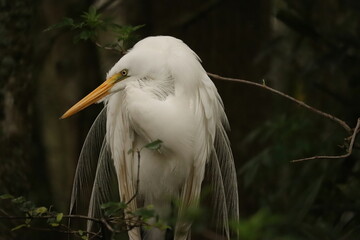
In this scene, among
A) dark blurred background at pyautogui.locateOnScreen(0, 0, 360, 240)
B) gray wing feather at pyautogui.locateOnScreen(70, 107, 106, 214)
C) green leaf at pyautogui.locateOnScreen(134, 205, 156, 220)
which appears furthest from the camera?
dark blurred background at pyautogui.locateOnScreen(0, 0, 360, 240)

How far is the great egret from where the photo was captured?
2.99 metres

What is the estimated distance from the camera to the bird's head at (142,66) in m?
2.98

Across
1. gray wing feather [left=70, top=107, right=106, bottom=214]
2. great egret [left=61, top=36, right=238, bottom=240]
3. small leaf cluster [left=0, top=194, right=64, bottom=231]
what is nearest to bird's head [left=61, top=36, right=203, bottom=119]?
great egret [left=61, top=36, right=238, bottom=240]

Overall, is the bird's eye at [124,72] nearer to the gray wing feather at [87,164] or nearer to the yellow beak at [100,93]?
the yellow beak at [100,93]

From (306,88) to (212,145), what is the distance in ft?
5.05

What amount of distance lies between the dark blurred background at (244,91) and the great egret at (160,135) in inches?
14.0

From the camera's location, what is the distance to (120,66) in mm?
3002

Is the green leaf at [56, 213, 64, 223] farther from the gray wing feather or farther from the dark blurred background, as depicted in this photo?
the dark blurred background

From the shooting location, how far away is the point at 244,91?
5531 mm

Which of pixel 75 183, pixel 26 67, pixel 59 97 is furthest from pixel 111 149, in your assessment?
pixel 59 97

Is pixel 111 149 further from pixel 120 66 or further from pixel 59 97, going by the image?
pixel 59 97

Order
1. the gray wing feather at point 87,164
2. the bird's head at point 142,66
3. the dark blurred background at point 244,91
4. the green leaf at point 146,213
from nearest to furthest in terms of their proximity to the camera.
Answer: the green leaf at point 146,213 → the bird's head at point 142,66 → the gray wing feather at point 87,164 → the dark blurred background at point 244,91

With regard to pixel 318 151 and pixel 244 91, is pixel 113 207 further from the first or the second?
pixel 244 91

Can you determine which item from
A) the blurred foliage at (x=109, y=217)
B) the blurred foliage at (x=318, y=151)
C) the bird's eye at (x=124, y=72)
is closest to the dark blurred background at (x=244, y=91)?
the blurred foliage at (x=318, y=151)
